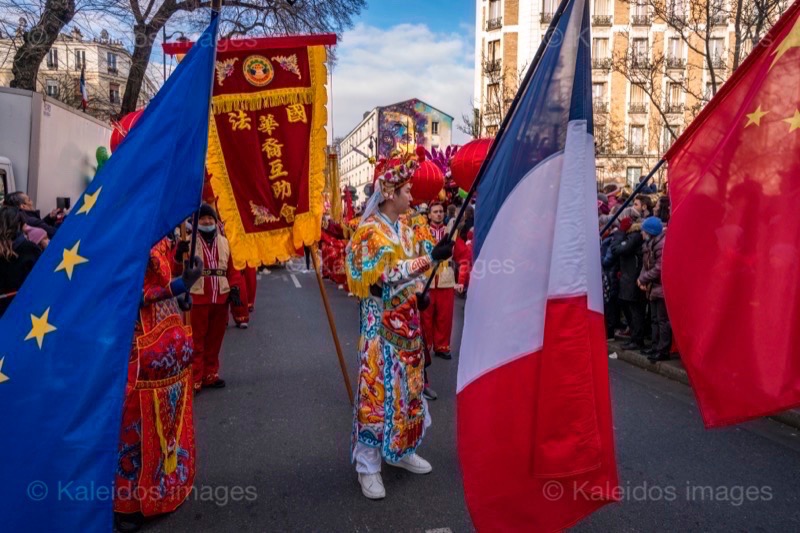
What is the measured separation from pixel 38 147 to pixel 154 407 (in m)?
7.14

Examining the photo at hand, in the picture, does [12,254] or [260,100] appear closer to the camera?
[260,100]

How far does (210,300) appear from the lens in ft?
18.9

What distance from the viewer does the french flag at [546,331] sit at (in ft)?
7.14

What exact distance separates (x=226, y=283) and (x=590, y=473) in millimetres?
4489

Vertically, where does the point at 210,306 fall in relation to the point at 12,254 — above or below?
below

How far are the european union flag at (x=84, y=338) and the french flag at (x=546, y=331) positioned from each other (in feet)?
4.25

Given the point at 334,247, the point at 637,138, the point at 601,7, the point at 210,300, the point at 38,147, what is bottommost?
the point at 210,300

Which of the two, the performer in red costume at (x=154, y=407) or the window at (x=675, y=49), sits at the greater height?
the window at (x=675, y=49)

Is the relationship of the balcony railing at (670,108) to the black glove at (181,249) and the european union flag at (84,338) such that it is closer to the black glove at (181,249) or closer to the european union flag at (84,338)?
the black glove at (181,249)

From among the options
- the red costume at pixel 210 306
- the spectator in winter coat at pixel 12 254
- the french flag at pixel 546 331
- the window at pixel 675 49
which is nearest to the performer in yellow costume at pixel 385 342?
the french flag at pixel 546 331

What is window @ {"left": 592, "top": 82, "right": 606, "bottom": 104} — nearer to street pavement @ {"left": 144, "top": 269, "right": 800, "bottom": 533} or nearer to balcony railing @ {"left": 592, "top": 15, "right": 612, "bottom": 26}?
balcony railing @ {"left": 592, "top": 15, "right": 612, "bottom": 26}

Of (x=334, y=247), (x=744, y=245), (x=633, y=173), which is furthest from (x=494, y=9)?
(x=744, y=245)

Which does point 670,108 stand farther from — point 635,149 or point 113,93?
point 113,93

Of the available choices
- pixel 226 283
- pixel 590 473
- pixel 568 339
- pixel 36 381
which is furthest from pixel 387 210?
pixel 226 283
